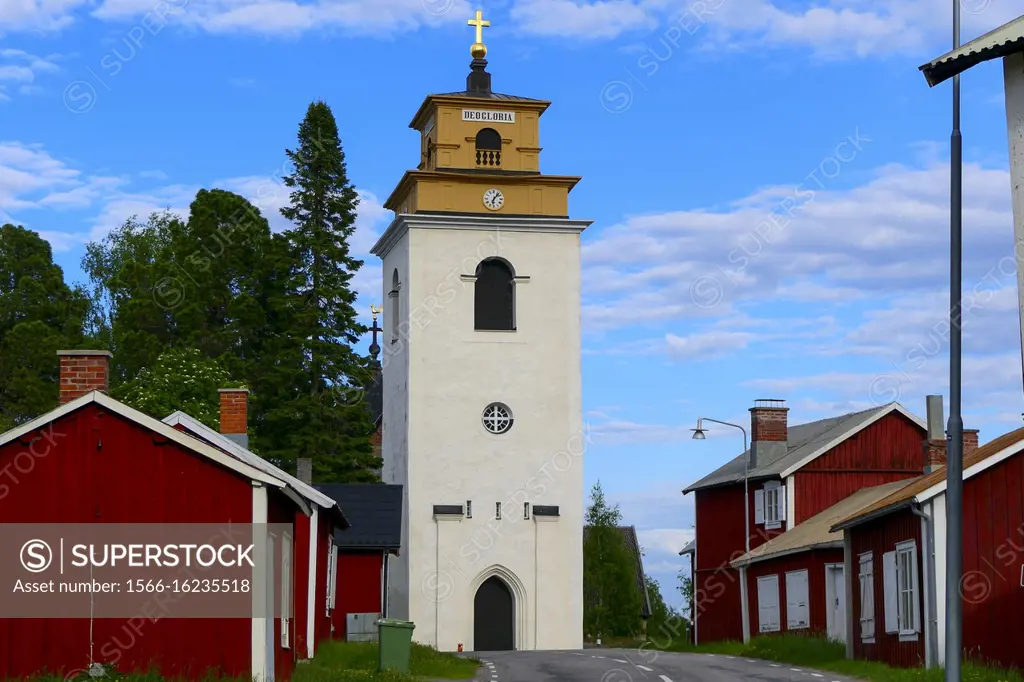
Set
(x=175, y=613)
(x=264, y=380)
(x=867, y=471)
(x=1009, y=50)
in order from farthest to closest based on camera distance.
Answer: (x=264, y=380), (x=867, y=471), (x=175, y=613), (x=1009, y=50)

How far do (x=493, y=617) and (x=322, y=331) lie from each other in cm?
1541

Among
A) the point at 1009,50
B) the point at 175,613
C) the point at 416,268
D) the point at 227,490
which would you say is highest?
the point at 416,268

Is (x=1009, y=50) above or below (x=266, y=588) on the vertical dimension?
above

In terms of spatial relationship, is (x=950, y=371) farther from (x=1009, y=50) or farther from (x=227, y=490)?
(x=227, y=490)

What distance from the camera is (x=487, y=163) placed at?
181 feet

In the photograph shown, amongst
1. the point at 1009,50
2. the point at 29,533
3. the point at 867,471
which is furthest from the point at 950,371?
the point at 867,471

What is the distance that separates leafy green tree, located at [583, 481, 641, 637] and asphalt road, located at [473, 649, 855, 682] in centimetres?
4360

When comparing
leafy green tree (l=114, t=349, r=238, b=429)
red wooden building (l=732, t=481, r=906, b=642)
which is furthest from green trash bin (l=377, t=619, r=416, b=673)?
leafy green tree (l=114, t=349, r=238, b=429)

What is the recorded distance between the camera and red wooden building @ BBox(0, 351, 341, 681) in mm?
24547

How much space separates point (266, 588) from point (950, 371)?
37.6 feet

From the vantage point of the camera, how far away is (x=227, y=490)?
25.1 m

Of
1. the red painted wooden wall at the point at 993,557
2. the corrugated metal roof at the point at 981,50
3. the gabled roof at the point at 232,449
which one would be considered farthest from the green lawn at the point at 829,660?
the corrugated metal roof at the point at 981,50

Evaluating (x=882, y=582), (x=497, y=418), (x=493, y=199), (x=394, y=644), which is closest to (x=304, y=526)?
(x=394, y=644)

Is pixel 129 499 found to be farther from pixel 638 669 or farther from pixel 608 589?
pixel 608 589
